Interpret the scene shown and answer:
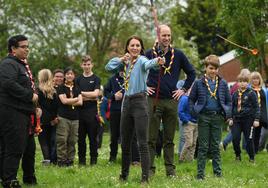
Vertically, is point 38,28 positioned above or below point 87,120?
above

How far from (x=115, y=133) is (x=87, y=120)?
946 millimetres

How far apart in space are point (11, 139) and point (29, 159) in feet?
2.80

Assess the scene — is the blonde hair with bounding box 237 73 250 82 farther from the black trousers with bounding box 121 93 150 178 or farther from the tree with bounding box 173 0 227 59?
the tree with bounding box 173 0 227 59

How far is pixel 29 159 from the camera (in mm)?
8547

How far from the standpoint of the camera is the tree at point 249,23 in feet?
92.4

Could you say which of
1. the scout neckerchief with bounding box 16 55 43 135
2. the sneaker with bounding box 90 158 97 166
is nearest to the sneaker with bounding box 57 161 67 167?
the sneaker with bounding box 90 158 97 166


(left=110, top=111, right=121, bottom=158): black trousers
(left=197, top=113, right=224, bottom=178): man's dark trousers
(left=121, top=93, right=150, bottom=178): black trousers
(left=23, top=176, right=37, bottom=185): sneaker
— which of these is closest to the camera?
(left=121, top=93, right=150, bottom=178): black trousers

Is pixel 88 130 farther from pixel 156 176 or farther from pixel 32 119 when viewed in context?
pixel 32 119

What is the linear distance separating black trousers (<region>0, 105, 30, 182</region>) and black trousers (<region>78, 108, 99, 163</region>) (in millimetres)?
3678

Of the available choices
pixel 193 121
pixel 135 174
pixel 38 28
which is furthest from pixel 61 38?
pixel 135 174

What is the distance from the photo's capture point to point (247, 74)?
41.7 ft

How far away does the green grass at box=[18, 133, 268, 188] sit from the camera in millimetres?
8406

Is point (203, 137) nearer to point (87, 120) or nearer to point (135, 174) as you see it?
point (135, 174)

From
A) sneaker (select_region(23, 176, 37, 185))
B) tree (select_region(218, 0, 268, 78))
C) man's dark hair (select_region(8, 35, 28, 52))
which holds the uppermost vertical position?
tree (select_region(218, 0, 268, 78))
